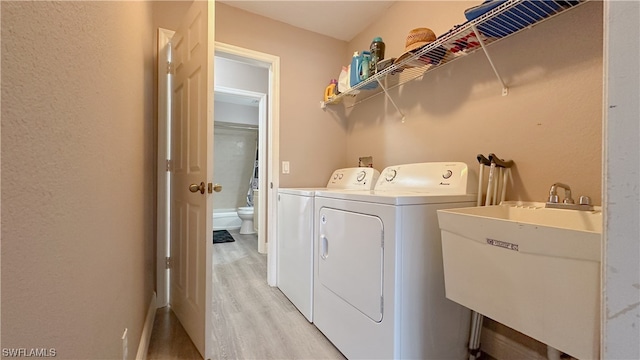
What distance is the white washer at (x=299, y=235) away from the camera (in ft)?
5.88

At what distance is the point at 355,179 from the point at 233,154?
144 inches

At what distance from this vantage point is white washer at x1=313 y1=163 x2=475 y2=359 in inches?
45.5

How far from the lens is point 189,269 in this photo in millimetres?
1594

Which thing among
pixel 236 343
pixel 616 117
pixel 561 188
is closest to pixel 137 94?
pixel 236 343

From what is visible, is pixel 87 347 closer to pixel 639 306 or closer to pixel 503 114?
pixel 639 306

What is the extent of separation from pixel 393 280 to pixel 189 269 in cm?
121

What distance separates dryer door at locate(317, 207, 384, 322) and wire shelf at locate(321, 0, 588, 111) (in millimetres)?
1013

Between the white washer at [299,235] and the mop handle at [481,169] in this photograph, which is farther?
the white washer at [299,235]

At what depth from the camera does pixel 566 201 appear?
1.11 m

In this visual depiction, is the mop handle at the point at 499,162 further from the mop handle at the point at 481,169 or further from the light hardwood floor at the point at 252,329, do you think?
the light hardwood floor at the point at 252,329

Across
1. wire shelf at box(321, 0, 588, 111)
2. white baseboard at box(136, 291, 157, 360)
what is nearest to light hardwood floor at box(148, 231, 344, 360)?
white baseboard at box(136, 291, 157, 360)

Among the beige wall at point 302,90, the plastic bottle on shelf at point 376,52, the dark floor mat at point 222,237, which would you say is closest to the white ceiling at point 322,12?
the beige wall at point 302,90

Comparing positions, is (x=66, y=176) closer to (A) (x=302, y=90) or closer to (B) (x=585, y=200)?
(B) (x=585, y=200)

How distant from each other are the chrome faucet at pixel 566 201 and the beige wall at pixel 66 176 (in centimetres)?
163
